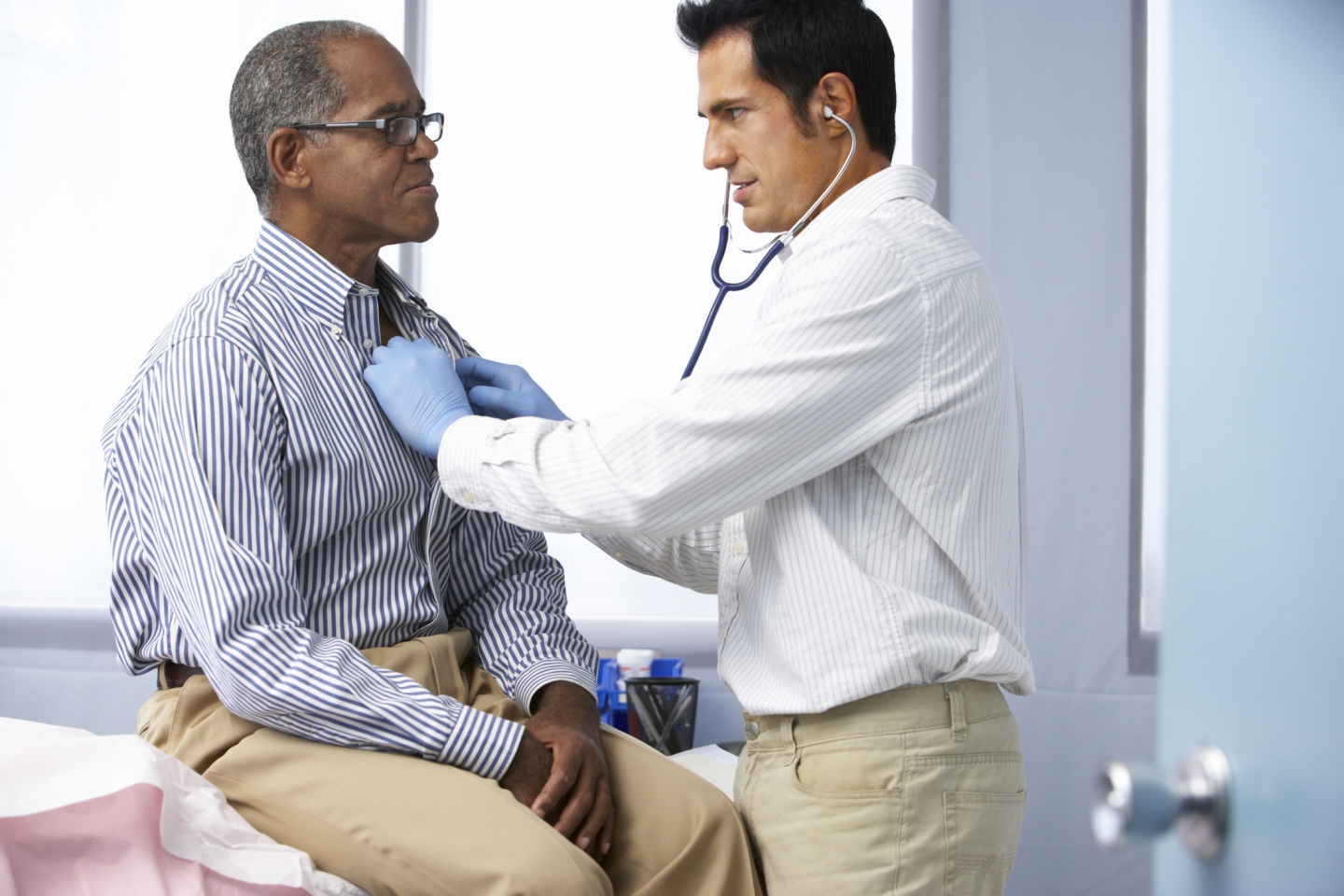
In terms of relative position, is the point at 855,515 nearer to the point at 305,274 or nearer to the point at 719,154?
the point at 719,154

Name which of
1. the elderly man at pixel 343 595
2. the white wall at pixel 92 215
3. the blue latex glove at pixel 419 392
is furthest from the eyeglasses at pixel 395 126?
the white wall at pixel 92 215

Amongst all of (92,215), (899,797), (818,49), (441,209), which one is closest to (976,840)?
(899,797)

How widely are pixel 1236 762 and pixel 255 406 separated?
39.4 inches

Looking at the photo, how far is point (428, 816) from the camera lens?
3.50 feet

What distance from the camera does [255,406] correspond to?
1170mm

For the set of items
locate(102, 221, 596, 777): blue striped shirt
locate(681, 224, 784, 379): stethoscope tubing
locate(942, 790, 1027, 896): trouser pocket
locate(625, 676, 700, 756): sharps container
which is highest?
locate(681, 224, 784, 379): stethoscope tubing

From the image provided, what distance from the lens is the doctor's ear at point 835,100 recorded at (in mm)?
1281

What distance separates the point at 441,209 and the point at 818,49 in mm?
1399

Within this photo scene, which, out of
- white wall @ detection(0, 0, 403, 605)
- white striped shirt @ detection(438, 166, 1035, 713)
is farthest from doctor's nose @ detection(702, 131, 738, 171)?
white wall @ detection(0, 0, 403, 605)

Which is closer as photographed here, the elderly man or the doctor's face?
the elderly man

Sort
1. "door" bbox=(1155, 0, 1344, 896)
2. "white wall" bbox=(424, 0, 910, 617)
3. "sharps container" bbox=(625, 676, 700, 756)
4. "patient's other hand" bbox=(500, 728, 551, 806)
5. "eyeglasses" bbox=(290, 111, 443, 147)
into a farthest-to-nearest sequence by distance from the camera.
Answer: "white wall" bbox=(424, 0, 910, 617) < "sharps container" bbox=(625, 676, 700, 756) < "eyeglasses" bbox=(290, 111, 443, 147) < "patient's other hand" bbox=(500, 728, 551, 806) < "door" bbox=(1155, 0, 1344, 896)

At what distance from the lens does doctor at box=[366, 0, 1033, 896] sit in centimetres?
106

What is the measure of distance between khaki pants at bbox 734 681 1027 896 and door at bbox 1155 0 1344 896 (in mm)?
563

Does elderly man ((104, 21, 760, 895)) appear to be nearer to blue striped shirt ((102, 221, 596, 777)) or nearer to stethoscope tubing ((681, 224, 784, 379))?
blue striped shirt ((102, 221, 596, 777))
